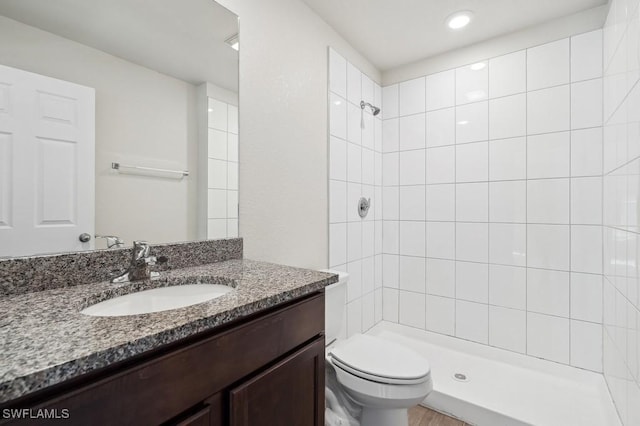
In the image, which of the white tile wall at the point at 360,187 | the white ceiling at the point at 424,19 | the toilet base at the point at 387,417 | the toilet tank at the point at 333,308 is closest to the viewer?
the toilet base at the point at 387,417

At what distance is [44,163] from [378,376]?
1.38 m

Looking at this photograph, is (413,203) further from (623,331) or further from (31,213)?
(31,213)

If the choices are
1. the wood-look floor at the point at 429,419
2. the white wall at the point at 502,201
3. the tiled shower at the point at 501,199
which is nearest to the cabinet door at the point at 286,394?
the wood-look floor at the point at 429,419

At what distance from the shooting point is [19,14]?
0.83 m

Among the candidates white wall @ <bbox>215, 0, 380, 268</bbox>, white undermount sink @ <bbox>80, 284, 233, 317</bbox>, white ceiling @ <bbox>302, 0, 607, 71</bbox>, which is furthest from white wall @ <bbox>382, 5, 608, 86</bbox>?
white undermount sink @ <bbox>80, 284, 233, 317</bbox>

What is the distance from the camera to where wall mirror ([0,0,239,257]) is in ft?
2.69

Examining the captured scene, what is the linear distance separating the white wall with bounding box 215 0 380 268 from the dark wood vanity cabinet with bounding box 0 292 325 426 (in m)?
0.62

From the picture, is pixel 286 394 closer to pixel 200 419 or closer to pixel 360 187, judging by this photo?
pixel 200 419

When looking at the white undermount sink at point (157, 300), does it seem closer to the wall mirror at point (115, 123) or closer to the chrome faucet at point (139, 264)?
the chrome faucet at point (139, 264)

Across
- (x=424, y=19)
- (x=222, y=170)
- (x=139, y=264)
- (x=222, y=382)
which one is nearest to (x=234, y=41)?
(x=222, y=170)

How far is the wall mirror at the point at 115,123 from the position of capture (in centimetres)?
82

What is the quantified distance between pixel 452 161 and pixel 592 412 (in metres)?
1.60

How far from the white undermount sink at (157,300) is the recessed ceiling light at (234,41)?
1.02m

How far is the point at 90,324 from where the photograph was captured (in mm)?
583
